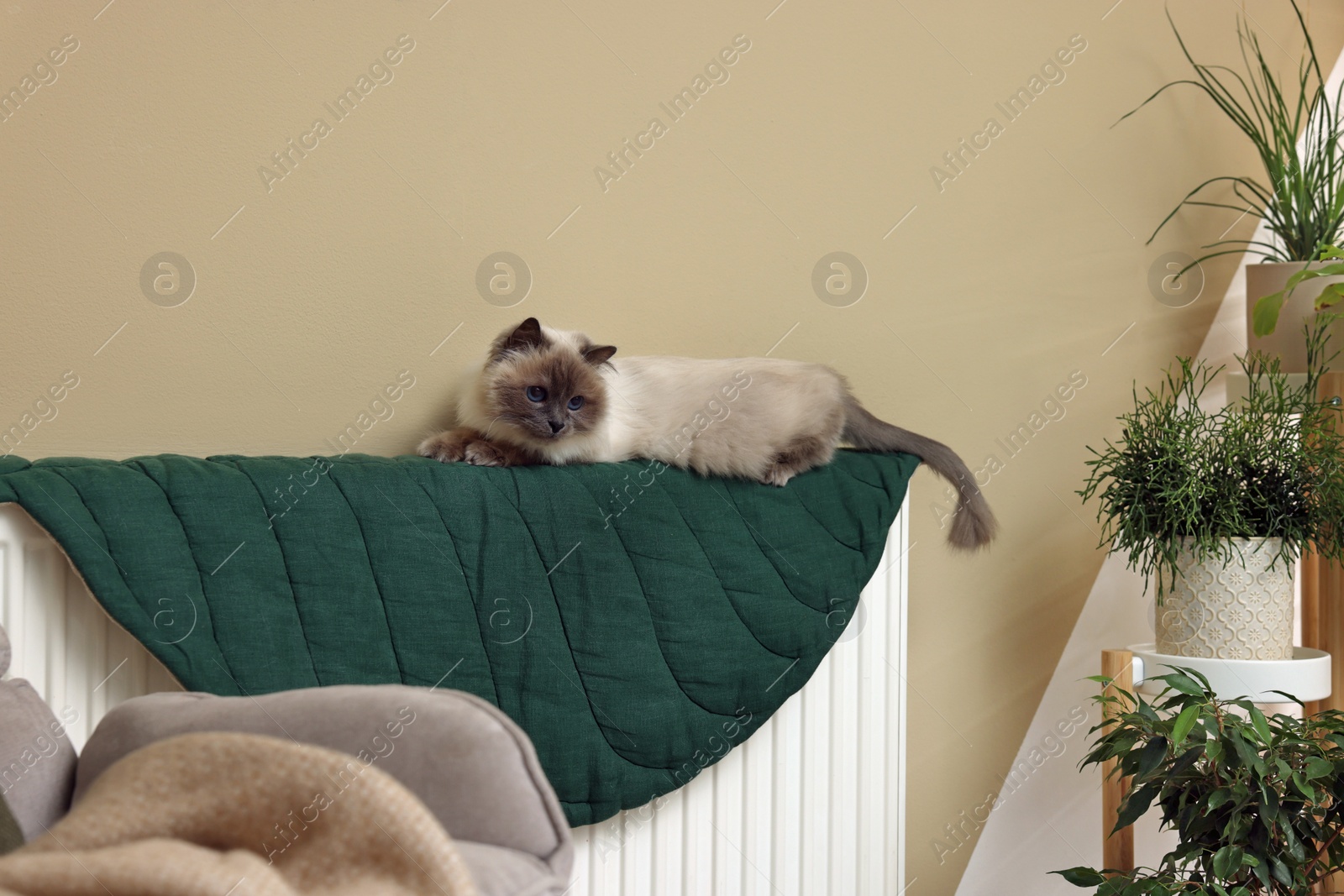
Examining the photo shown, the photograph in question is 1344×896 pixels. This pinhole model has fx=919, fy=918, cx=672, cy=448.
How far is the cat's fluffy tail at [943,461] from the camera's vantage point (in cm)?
143

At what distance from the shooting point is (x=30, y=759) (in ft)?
2.64

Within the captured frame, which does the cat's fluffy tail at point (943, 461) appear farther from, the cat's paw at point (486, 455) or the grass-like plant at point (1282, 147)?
the grass-like plant at point (1282, 147)

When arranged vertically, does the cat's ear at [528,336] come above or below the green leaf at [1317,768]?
above

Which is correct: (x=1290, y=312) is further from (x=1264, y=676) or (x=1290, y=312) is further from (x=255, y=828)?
(x=255, y=828)

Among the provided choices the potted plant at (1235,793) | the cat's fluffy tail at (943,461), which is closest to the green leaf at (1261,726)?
the potted plant at (1235,793)

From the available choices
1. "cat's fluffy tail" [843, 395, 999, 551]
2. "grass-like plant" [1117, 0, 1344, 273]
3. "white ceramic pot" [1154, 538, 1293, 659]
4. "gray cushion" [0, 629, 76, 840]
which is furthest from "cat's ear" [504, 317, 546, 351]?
"grass-like plant" [1117, 0, 1344, 273]

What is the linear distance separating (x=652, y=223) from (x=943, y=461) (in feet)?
2.07

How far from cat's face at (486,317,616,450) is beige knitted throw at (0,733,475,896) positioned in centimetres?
62

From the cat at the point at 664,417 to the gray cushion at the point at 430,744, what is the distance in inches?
19.9

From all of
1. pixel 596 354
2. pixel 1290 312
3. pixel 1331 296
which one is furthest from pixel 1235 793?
pixel 596 354

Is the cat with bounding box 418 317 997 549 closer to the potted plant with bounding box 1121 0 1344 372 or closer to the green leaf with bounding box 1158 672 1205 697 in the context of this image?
the green leaf with bounding box 1158 672 1205 697

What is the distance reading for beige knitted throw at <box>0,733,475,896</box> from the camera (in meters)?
0.59

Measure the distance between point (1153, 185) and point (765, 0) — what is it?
94cm

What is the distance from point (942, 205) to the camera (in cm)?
180
